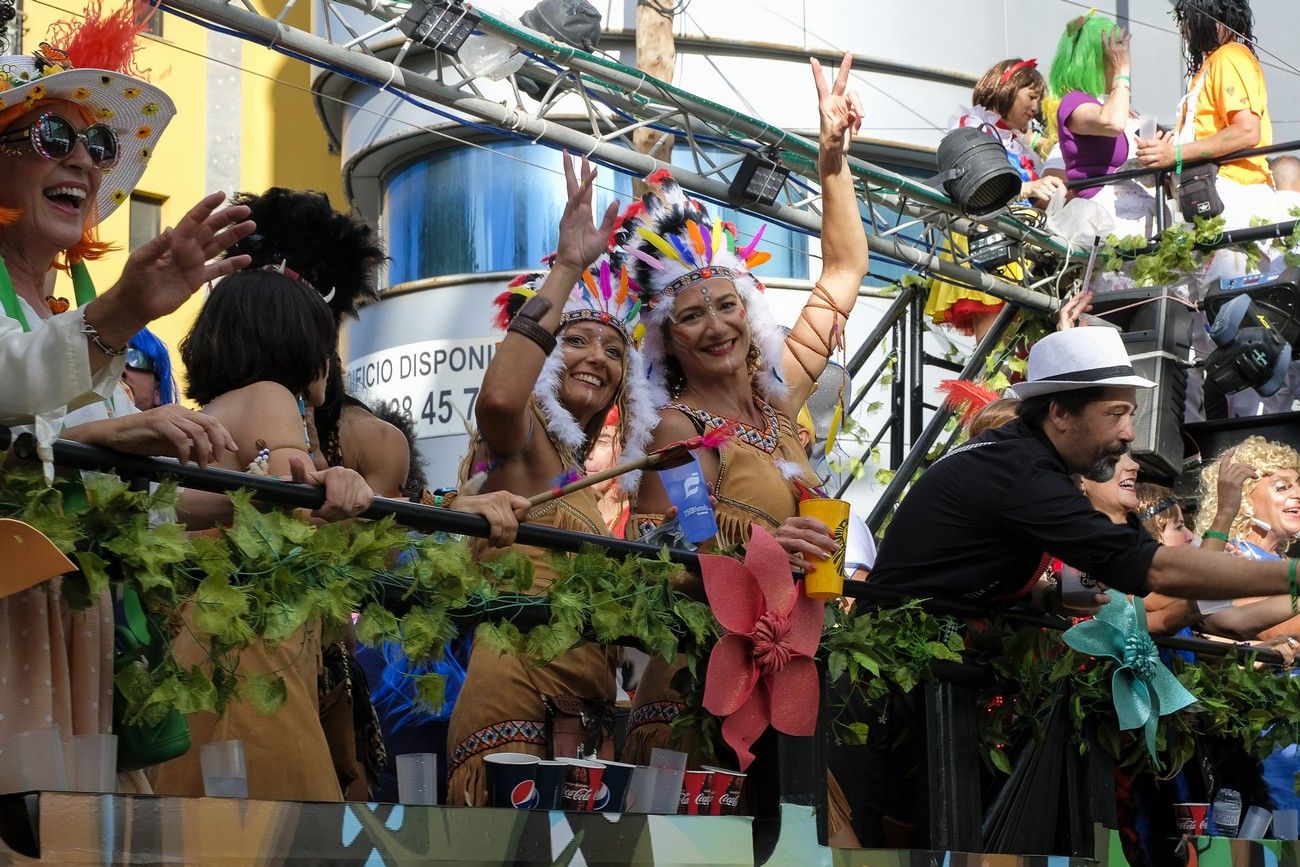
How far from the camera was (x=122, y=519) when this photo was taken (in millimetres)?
2607

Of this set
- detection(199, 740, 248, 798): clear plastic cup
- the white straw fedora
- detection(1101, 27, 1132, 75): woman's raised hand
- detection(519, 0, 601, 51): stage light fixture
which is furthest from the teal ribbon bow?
detection(1101, 27, 1132, 75): woman's raised hand

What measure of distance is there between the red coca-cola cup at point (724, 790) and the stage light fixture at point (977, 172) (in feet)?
17.4

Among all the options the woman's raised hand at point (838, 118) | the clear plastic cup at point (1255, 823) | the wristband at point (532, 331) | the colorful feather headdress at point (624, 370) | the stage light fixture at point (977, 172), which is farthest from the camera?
the stage light fixture at point (977, 172)

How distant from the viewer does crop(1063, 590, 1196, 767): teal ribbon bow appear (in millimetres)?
4188

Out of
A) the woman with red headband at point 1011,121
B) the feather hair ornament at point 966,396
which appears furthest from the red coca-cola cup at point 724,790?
the woman with red headband at point 1011,121

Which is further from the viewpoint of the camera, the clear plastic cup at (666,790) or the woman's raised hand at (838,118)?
the woman's raised hand at (838,118)

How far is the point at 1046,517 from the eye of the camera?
13.2ft

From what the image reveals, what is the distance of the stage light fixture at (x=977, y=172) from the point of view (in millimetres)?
8188

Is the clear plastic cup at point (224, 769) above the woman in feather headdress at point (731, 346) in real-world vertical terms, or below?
below

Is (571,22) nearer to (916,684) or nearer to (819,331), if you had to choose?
(819,331)

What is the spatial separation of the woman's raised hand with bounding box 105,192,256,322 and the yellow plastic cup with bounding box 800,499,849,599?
55.8 inches

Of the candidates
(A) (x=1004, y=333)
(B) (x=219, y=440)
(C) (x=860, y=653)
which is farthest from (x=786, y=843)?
(A) (x=1004, y=333)

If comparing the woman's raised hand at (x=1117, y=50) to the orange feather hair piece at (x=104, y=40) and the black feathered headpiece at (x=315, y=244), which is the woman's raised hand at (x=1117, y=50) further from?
the orange feather hair piece at (x=104, y=40)

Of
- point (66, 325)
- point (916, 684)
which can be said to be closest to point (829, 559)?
point (916, 684)
